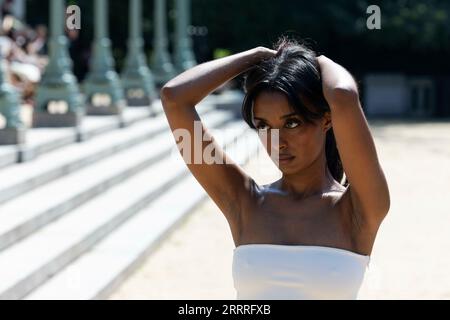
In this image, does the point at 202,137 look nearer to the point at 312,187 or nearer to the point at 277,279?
the point at 312,187

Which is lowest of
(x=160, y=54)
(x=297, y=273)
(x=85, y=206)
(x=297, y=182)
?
(x=85, y=206)

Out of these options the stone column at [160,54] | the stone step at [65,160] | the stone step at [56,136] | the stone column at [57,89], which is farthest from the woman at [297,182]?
the stone column at [160,54]

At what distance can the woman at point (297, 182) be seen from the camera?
6.80ft

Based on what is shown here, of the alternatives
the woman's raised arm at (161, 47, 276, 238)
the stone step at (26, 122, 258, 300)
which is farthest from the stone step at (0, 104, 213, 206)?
the woman's raised arm at (161, 47, 276, 238)

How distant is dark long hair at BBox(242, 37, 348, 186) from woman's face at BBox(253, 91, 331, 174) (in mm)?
17

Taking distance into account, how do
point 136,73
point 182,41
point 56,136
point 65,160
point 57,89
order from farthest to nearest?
point 182,41 < point 136,73 < point 57,89 < point 56,136 < point 65,160

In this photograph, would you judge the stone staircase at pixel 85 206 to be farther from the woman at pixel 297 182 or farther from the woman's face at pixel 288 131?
the woman's face at pixel 288 131

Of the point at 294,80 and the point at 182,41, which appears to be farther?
the point at 182,41

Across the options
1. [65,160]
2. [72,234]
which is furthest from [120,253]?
[65,160]

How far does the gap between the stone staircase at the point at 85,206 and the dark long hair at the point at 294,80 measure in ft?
11.8

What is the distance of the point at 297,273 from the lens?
2051mm

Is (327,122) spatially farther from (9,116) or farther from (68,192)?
(9,116)

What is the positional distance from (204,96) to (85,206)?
20.7 feet
